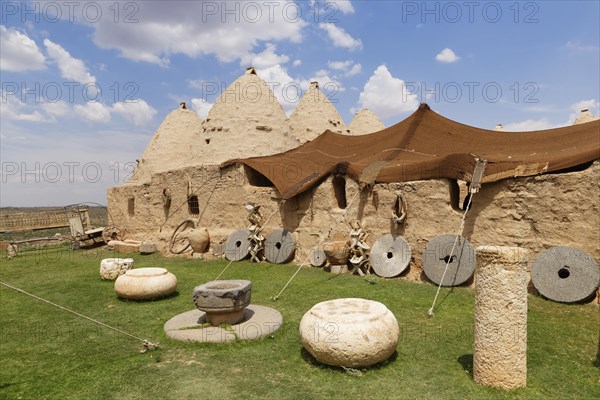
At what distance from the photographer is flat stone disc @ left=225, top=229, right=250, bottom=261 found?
14227 millimetres

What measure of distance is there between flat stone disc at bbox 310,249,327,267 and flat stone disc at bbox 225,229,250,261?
107 inches

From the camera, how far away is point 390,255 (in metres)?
10.8

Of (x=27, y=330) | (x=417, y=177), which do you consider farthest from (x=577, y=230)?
(x=27, y=330)

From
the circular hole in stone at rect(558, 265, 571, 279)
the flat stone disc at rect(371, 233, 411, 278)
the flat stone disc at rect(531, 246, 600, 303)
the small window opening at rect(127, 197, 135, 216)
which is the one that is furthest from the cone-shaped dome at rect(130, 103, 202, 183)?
the circular hole in stone at rect(558, 265, 571, 279)

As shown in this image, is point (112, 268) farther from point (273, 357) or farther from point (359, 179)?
point (359, 179)

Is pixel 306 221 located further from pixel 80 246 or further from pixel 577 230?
pixel 80 246

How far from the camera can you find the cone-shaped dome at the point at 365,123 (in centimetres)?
2759

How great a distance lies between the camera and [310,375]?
16.8 ft

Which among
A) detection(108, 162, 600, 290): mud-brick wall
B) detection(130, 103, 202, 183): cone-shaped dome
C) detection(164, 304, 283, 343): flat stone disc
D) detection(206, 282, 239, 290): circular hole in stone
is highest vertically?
detection(130, 103, 202, 183): cone-shaped dome

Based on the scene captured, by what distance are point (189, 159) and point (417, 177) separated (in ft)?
39.8

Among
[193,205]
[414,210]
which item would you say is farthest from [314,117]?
[414,210]

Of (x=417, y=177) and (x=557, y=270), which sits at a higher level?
(x=417, y=177)

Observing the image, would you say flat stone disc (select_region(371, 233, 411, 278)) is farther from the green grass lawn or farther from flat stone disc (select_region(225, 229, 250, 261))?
flat stone disc (select_region(225, 229, 250, 261))

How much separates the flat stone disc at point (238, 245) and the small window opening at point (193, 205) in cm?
335
